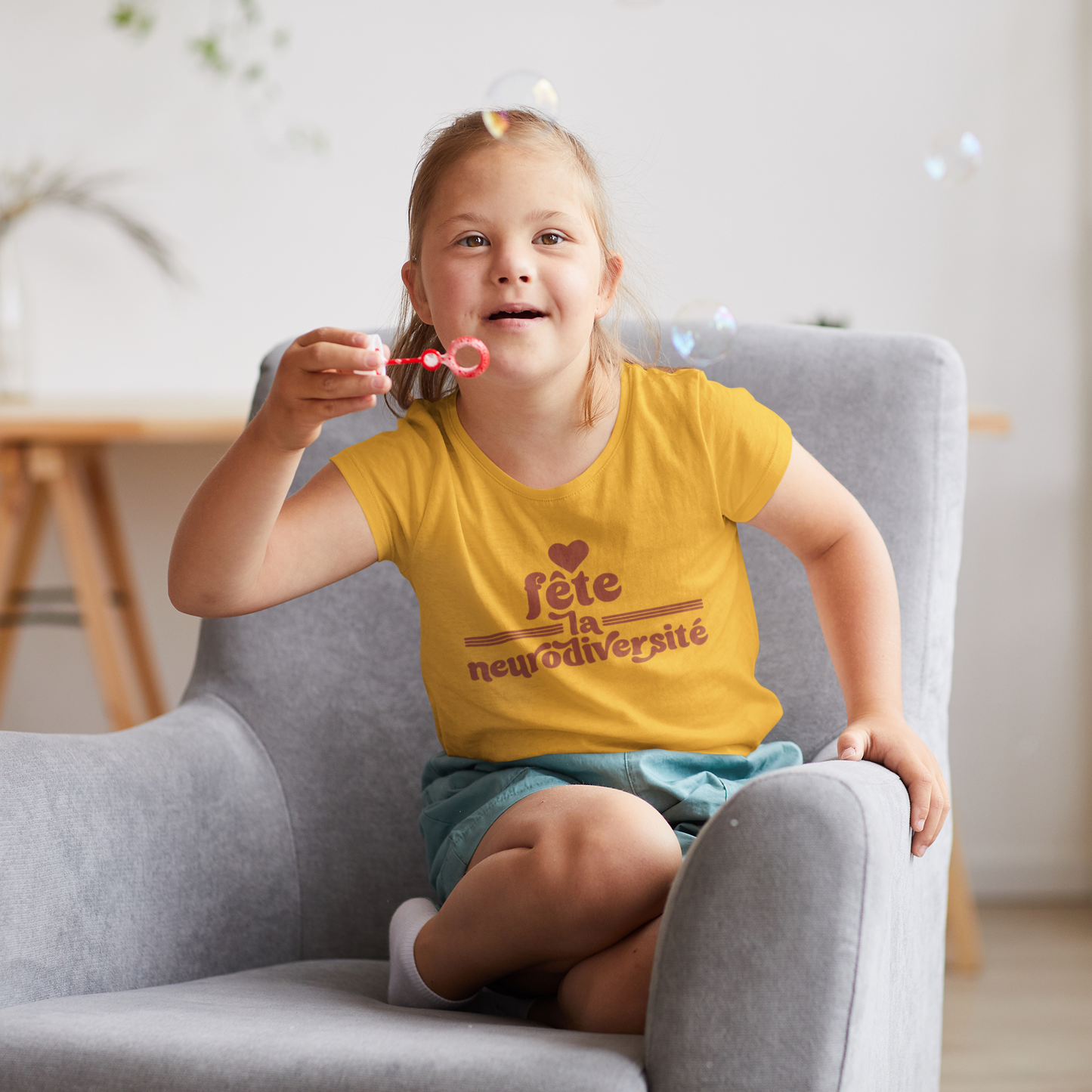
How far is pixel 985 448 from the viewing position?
197 cm

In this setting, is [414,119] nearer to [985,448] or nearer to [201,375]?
[201,375]

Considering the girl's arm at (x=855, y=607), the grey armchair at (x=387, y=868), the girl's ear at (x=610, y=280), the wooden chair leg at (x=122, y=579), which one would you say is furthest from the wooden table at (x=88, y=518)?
the girl's arm at (x=855, y=607)

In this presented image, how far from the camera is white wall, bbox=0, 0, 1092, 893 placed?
1939 mm

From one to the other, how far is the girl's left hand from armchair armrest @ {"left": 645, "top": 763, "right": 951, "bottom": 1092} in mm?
117

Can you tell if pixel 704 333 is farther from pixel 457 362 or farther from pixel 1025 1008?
pixel 1025 1008

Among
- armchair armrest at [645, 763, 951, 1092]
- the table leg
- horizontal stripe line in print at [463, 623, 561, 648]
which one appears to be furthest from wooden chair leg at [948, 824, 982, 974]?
the table leg

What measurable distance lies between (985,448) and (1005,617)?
11.5 inches

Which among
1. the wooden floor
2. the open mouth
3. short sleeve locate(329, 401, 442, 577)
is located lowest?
the wooden floor

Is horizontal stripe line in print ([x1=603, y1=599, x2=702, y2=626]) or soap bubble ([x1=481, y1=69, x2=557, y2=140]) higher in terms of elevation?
soap bubble ([x1=481, y1=69, x2=557, y2=140])

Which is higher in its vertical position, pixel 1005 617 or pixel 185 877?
pixel 185 877

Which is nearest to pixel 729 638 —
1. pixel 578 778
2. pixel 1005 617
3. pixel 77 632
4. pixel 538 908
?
pixel 578 778

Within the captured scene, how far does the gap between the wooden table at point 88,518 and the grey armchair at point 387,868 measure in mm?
584

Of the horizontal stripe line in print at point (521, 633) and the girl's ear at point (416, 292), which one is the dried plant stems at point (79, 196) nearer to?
the girl's ear at point (416, 292)

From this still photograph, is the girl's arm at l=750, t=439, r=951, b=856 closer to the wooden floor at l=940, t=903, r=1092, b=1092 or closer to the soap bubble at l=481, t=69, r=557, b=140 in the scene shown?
the soap bubble at l=481, t=69, r=557, b=140
